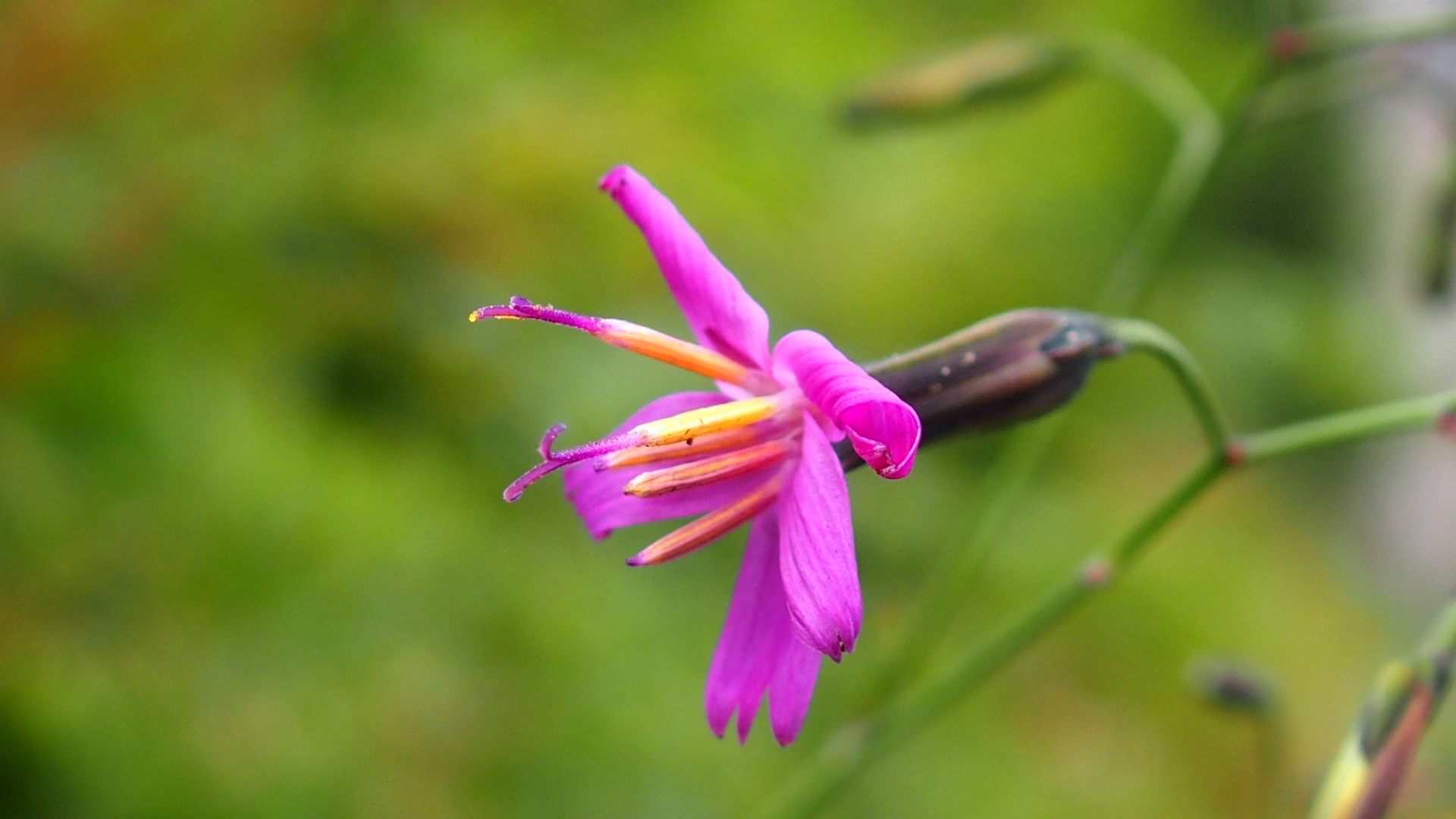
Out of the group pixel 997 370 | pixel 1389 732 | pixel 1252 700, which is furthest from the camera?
pixel 1252 700

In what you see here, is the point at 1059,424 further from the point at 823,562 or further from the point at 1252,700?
the point at 823,562

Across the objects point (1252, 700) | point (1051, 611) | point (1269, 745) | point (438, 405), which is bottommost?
point (1269, 745)

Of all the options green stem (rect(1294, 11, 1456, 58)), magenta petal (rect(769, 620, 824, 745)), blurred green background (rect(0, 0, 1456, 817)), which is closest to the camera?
magenta petal (rect(769, 620, 824, 745))

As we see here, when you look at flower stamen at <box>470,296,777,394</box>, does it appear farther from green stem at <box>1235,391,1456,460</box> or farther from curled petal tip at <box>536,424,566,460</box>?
A: green stem at <box>1235,391,1456,460</box>

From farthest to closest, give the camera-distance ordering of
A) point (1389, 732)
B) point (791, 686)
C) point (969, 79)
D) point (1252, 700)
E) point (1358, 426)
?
point (969, 79) < point (1252, 700) < point (1358, 426) < point (1389, 732) < point (791, 686)

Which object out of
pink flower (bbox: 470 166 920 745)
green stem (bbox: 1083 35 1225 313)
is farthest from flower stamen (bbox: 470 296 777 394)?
green stem (bbox: 1083 35 1225 313)

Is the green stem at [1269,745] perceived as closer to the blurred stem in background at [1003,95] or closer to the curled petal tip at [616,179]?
the blurred stem in background at [1003,95]

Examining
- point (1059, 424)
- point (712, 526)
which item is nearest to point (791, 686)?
point (712, 526)
